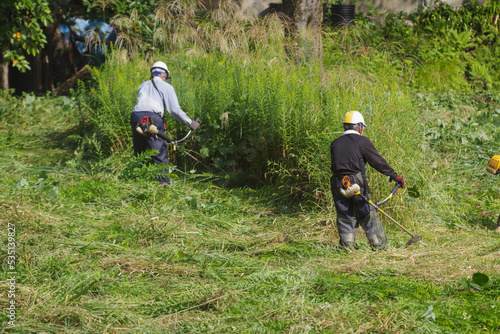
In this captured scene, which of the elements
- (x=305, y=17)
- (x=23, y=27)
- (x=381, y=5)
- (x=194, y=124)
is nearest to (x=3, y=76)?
(x=23, y=27)

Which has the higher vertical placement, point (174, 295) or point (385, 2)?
point (385, 2)

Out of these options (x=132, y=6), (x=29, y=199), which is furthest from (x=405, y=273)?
(x=132, y=6)

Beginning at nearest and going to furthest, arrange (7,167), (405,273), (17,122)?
(405,273) → (7,167) → (17,122)

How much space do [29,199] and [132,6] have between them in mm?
6096

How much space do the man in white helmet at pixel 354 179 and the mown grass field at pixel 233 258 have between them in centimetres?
24

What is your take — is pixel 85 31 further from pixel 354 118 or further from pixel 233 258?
pixel 233 258

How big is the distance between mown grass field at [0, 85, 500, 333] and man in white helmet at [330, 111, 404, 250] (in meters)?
0.24

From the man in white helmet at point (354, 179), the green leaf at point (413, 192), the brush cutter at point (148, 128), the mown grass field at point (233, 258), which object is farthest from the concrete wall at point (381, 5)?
the man in white helmet at point (354, 179)

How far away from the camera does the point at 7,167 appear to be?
303 inches

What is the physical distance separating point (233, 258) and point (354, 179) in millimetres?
1282

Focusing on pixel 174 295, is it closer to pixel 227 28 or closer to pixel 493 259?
pixel 493 259

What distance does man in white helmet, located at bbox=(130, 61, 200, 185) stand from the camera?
7188mm

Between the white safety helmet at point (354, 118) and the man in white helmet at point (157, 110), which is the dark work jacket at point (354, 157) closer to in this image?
the white safety helmet at point (354, 118)

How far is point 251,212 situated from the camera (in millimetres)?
6543
